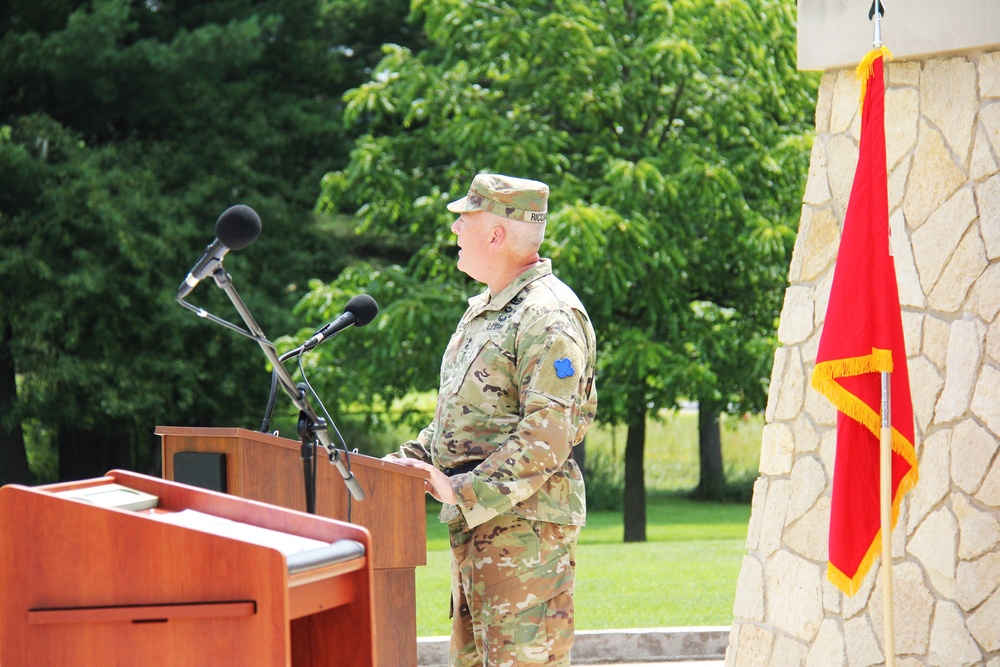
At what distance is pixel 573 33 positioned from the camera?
12.7 metres

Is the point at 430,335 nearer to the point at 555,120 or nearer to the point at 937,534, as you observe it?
the point at 555,120

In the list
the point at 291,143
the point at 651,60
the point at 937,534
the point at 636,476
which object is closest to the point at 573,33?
the point at 651,60

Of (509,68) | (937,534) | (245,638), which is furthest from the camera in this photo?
(509,68)

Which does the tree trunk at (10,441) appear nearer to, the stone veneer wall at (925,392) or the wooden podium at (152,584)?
the stone veneer wall at (925,392)

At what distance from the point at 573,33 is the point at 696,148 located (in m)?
1.83

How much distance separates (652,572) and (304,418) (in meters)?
6.68

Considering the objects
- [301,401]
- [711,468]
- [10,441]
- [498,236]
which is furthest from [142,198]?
→ [301,401]

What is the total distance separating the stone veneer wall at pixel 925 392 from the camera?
15.6ft

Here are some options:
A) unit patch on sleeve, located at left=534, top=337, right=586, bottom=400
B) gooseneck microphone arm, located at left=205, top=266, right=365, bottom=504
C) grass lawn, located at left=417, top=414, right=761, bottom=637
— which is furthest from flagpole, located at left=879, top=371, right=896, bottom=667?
grass lawn, located at left=417, top=414, right=761, bottom=637

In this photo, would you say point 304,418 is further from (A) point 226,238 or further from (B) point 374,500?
(A) point 226,238

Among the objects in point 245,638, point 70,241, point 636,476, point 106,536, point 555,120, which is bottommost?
point 636,476

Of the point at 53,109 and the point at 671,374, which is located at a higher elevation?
the point at 53,109

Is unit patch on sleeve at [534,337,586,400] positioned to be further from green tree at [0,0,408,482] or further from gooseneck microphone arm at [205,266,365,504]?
green tree at [0,0,408,482]

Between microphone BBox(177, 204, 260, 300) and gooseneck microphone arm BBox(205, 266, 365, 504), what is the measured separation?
0.11 ft
